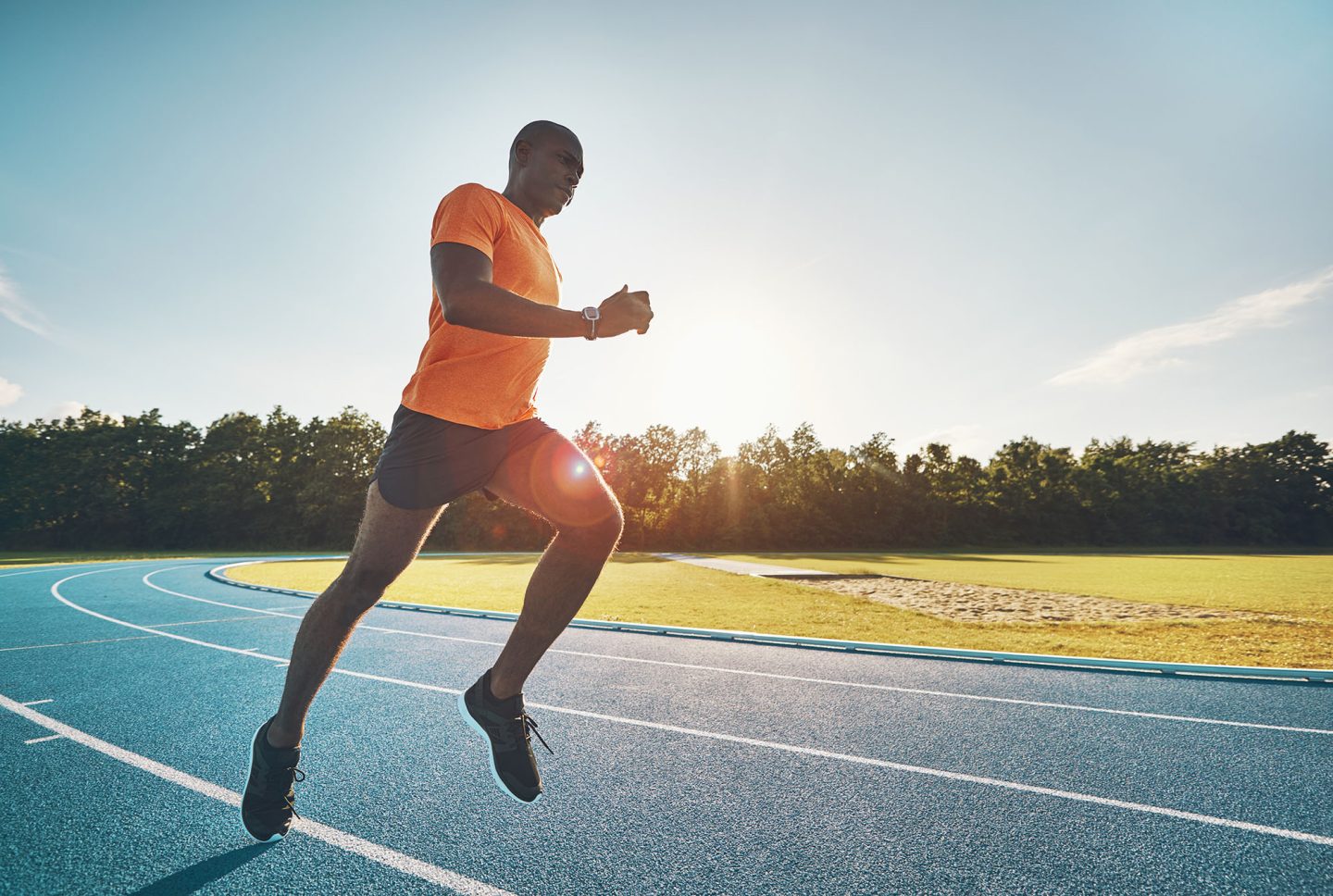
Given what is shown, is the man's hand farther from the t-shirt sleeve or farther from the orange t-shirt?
the t-shirt sleeve

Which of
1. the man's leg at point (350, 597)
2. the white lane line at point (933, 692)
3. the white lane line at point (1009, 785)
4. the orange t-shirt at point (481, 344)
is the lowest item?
the white lane line at point (933, 692)

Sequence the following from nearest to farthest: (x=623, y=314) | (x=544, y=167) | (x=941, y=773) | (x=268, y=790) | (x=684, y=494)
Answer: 1. (x=623, y=314)
2. (x=268, y=790)
3. (x=544, y=167)
4. (x=941, y=773)
5. (x=684, y=494)

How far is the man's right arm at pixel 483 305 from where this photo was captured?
1.81 m

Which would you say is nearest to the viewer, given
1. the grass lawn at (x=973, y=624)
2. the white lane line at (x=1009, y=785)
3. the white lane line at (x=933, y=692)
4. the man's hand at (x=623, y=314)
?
the man's hand at (x=623, y=314)

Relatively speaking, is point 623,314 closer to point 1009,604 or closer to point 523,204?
point 523,204

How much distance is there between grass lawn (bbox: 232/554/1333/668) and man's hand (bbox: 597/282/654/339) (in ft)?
22.0

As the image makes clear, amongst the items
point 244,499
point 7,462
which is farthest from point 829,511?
point 7,462

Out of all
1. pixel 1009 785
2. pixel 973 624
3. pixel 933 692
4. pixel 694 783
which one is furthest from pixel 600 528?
pixel 973 624

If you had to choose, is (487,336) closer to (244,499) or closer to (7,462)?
(244,499)

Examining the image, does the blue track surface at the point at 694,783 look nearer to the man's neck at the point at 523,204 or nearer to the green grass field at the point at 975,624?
the green grass field at the point at 975,624

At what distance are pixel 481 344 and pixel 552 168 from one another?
2.47 feet

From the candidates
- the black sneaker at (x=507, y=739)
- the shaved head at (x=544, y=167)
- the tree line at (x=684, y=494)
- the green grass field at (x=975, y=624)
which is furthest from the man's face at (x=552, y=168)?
the tree line at (x=684, y=494)

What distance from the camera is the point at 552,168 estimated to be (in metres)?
2.32

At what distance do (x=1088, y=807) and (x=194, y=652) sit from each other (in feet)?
25.3
